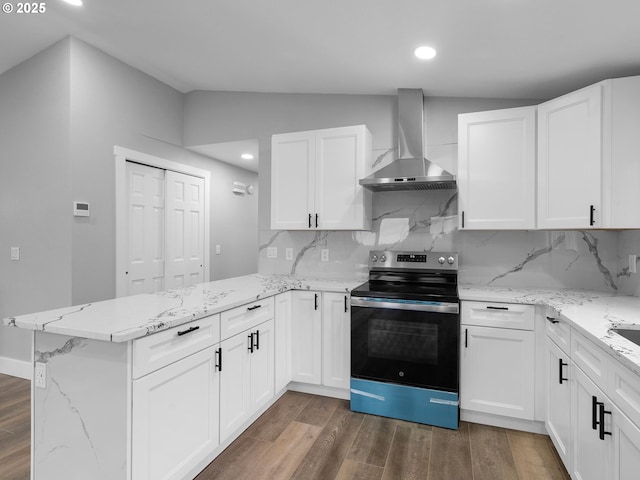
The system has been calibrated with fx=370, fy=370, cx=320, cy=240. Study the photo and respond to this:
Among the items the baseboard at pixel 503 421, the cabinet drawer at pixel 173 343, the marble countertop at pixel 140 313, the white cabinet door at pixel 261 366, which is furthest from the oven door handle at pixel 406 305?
the cabinet drawer at pixel 173 343

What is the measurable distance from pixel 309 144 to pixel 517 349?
2.17 metres

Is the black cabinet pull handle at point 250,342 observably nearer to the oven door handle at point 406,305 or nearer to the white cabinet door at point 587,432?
the oven door handle at point 406,305

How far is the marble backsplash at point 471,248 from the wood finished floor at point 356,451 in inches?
45.4

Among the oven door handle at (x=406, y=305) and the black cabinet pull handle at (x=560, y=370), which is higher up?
the oven door handle at (x=406, y=305)

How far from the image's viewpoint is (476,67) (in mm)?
2502

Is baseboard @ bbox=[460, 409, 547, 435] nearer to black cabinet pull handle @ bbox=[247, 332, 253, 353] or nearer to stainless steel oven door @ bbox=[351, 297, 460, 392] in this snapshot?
stainless steel oven door @ bbox=[351, 297, 460, 392]

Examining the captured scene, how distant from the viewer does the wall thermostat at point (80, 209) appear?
3018 millimetres

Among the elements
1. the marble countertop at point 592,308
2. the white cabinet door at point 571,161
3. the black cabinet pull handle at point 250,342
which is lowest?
the black cabinet pull handle at point 250,342

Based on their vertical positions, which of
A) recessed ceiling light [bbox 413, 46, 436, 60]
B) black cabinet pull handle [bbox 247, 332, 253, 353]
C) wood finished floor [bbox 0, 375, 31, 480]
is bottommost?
wood finished floor [bbox 0, 375, 31, 480]

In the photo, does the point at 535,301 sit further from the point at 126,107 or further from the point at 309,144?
the point at 126,107

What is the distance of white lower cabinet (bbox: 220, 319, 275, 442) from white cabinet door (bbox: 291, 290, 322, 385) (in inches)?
12.5

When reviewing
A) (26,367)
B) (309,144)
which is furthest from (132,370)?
(26,367)

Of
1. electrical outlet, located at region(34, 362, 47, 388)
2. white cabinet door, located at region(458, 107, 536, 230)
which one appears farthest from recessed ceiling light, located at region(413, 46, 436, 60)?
electrical outlet, located at region(34, 362, 47, 388)

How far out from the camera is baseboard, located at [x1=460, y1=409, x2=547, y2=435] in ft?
7.97
